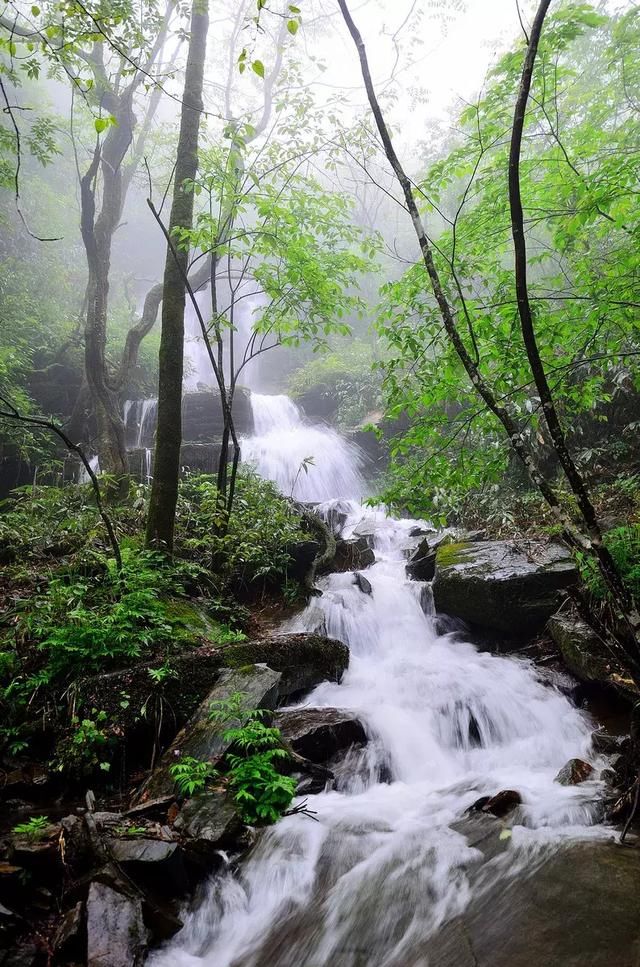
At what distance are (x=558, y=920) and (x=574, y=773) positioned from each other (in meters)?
1.86

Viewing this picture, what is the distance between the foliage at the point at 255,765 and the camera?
3.36m

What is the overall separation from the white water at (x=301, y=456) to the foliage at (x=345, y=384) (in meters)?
1.46

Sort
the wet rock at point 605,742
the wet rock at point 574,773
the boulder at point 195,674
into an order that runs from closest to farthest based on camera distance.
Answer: the wet rock at point 574,773, the boulder at point 195,674, the wet rock at point 605,742

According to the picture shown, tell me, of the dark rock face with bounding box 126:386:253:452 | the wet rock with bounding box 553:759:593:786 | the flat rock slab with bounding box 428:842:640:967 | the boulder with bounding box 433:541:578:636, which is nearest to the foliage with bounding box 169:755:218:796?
the flat rock slab with bounding box 428:842:640:967

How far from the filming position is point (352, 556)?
9680 millimetres

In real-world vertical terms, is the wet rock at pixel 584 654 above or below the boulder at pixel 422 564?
below

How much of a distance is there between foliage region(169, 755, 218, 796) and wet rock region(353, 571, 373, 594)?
480 centimetres

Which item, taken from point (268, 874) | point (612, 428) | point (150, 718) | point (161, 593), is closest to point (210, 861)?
point (268, 874)

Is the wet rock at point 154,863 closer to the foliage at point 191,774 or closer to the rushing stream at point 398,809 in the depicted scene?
the rushing stream at point 398,809

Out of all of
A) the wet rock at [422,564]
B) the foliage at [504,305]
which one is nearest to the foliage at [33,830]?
the foliage at [504,305]

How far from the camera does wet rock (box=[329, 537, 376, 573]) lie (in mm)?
9461

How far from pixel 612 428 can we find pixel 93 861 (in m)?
10.3

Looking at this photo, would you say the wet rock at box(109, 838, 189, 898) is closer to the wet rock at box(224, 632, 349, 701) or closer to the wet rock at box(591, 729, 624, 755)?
the wet rock at box(224, 632, 349, 701)

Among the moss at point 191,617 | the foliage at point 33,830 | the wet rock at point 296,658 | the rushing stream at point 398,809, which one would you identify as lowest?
the rushing stream at point 398,809
